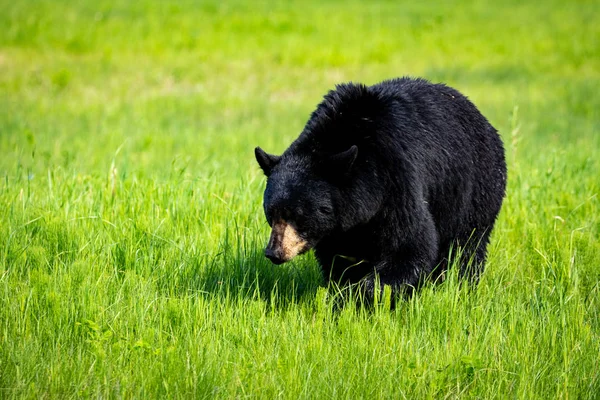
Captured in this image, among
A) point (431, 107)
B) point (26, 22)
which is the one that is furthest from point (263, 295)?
point (26, 22)

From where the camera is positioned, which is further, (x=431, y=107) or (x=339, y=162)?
(x=431, y=107)

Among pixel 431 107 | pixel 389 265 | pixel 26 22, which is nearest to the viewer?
pixel 389 265

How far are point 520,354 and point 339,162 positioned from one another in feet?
4.60

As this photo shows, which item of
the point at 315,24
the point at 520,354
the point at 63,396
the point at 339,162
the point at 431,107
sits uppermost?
the point at 315,24

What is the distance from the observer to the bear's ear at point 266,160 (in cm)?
441

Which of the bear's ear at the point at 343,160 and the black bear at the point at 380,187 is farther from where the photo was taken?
the black bear at the point at 380,187

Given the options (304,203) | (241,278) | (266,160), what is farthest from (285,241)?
(241,278)

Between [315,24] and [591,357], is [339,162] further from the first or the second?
[315,24]

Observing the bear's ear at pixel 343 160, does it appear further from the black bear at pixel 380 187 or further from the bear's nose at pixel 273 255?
the bear's nose at pixel 273 255

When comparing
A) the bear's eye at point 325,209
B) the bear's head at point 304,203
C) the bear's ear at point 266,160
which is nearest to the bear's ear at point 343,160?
the bear's head at point 304,203

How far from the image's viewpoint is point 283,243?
4223 mm

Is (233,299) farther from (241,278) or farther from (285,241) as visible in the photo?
(285,241)

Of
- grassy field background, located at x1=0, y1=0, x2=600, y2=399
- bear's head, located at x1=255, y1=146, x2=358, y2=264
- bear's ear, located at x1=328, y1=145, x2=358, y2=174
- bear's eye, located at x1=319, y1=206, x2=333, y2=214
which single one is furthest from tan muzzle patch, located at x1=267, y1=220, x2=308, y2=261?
bear's ear, located at x1=328, y1=145, x2=358, y2=174

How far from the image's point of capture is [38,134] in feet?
38.3
